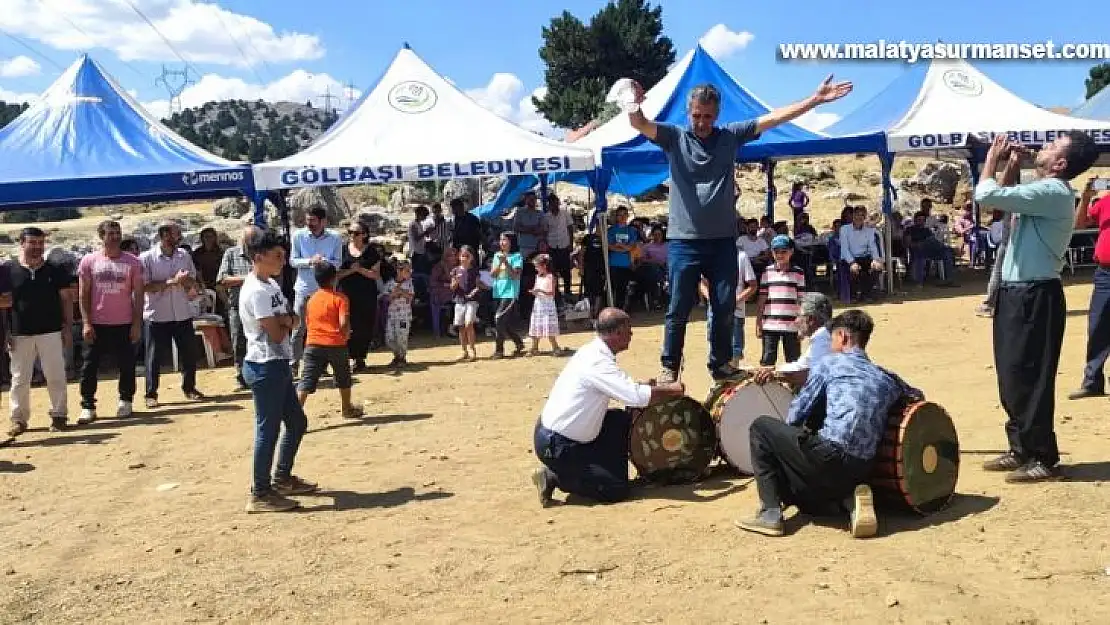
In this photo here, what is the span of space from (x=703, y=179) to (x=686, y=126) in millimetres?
8669

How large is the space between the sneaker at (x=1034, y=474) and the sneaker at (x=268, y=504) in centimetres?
418

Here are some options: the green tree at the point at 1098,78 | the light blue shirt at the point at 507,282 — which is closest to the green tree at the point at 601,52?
the green tree at the point at 1098,78

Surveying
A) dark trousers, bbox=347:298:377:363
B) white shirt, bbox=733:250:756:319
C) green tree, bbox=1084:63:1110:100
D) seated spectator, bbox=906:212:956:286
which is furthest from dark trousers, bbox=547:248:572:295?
green tree, bbox=1084:63:1110:100

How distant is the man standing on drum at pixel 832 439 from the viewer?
474cm

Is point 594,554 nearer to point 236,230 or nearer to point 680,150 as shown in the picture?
point 680,150

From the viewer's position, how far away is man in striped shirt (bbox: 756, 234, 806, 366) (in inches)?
314

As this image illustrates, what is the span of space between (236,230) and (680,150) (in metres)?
31.5

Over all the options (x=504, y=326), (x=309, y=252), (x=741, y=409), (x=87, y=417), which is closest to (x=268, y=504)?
(x=741, y=409)

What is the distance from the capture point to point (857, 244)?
51.1 ft

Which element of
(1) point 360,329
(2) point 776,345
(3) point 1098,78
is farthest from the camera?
(3) point 1098,78

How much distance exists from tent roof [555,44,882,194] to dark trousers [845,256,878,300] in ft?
5.88

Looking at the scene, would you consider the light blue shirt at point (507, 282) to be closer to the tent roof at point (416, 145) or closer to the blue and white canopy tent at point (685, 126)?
the tent roof at point (416, 145)

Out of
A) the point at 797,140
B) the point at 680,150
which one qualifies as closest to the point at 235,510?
the point at 680,150

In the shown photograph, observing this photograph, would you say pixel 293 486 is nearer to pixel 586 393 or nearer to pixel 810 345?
pixel 586 393
